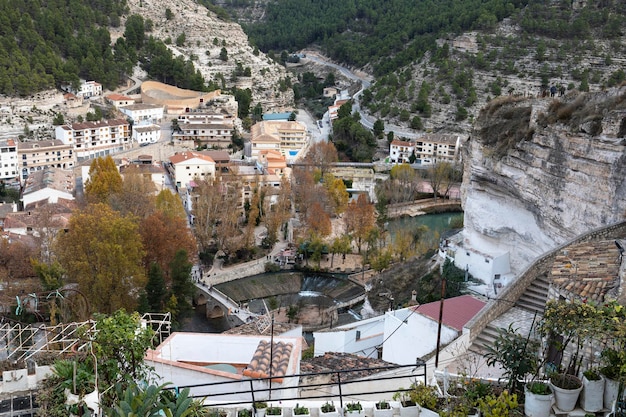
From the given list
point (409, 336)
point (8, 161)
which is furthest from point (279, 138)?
point (409, 336)

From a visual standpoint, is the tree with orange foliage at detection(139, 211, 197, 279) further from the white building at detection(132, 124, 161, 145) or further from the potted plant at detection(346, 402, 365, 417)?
the white building at detection(132, 124, 161, 145)

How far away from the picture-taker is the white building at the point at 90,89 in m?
39.9

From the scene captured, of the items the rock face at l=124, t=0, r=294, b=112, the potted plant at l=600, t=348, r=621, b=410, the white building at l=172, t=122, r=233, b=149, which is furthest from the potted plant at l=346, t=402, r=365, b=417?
the rock face at l=124, t=0, r=294, b=112

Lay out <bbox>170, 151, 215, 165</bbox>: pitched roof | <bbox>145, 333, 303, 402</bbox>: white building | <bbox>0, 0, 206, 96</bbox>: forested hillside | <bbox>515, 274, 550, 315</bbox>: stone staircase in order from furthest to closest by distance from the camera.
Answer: <bbox>0, 0, 206, 96</bbox>: forested hillside < <bbox>170, 151, 215, 165</bbox>: pitched roof < <bbox>515, 274, 550, 315</bbox>: stone staircase < <bbox>145, 333, 303, 402</bbox>: white building

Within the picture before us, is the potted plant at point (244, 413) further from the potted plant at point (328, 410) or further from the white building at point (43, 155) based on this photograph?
the white building at point (43, 155)

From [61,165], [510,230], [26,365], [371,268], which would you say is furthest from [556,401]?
[61,165]

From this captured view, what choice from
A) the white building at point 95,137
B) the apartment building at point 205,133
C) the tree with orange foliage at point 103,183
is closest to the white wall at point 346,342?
the tree with orange foliage at point 103,183

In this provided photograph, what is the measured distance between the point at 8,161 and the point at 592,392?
29.9m

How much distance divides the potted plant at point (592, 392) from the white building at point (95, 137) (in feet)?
103

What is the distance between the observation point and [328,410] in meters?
5.26

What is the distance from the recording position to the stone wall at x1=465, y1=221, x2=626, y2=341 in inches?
366

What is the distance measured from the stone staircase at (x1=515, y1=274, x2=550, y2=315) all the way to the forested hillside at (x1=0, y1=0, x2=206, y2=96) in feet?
109

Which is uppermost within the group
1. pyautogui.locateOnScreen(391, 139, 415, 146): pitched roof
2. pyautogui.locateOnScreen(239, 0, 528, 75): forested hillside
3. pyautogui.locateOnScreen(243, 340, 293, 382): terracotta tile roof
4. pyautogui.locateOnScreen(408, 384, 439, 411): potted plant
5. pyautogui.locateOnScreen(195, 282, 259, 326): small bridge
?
pyautogui.locateOnScreen(239, 0, 528, 75): forested hillside

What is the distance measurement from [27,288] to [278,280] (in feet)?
28.5
